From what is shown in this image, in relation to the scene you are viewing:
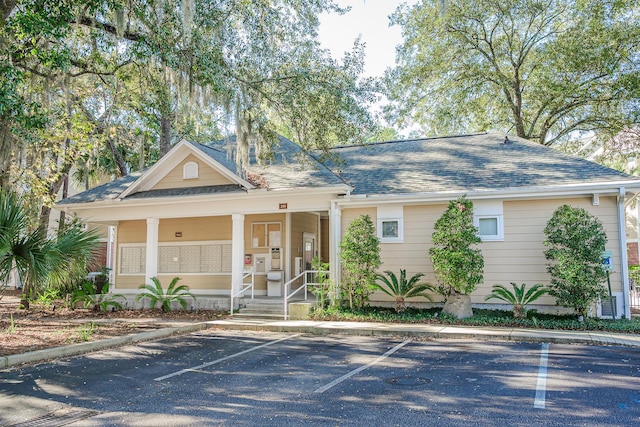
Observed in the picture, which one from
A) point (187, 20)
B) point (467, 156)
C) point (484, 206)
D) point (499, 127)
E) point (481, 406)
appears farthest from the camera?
point (499, 127)

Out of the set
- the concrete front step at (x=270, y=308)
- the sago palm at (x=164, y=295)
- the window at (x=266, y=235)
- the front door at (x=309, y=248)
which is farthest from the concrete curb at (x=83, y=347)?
the front door at (x=309, y=248)

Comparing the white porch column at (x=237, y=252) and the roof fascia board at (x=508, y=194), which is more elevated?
the roof fascia board at (x=508, y=194)

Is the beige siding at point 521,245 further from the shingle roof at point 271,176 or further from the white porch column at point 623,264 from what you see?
the shingle roof at point 271,176

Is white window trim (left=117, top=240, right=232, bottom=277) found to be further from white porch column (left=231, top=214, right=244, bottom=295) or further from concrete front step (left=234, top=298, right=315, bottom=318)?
concrete front step (left=234, top=298, right=315, bottom=318)

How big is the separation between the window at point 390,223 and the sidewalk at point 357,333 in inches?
99.0

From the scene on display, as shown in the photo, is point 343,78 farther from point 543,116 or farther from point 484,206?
point 543,116

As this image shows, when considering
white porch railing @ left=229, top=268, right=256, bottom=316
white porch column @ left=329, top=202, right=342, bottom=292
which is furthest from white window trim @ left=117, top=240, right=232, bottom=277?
white porch column @ left=329, top=202, right=342, bottom=292

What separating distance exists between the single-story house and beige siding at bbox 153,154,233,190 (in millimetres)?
32

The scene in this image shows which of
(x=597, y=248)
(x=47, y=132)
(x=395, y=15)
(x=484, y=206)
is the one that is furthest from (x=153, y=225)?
(x=395, y=15)

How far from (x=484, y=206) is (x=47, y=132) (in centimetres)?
1105

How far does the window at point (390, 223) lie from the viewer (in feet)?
40.5

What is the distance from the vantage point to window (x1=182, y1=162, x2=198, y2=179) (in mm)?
14539

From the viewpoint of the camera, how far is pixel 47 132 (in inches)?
482

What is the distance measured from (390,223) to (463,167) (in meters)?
2.67
